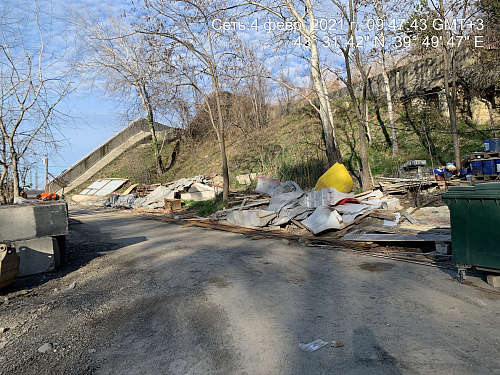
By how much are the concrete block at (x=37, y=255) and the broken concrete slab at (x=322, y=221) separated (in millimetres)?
5928

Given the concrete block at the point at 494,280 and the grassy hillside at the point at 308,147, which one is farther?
the grassy hillside at the point at 308,147

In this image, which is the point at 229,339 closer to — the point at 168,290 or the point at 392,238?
the point at 168,290

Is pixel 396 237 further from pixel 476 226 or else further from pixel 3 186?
pixel 3 186

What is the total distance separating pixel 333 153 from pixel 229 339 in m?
11.2

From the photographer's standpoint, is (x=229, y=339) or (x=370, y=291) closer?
(x=229, y=339)

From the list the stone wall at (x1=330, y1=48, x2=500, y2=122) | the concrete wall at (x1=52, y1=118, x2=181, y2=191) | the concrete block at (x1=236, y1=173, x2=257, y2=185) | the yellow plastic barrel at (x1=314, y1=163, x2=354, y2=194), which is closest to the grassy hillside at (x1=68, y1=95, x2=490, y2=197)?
the concrete block at (x1=236, y1=173, x2=257, y2=185)

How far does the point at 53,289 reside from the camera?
200 inches

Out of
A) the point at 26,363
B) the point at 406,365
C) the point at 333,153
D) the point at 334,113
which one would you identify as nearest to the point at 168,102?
Result: the point at 333,153

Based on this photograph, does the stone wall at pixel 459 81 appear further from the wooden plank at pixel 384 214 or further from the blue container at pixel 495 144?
the wooden plank at pixel 384 214

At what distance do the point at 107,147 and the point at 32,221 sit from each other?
98.0ft

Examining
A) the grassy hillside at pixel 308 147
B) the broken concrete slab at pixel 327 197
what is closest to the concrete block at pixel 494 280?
the broken concrete slab at pixel 327 197

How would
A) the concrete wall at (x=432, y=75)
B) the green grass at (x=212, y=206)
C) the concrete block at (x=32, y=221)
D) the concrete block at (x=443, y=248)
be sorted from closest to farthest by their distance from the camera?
1. the concrete block at (x=32, y=221)
2. the concrete block at (x=443, y=248)
3. the green grass at (x=212, y=206)
4. the concrete wall at (x=432, y=75)

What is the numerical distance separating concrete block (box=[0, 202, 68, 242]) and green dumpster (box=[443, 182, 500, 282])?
6262 mm

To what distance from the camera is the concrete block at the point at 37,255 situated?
5547 mm
